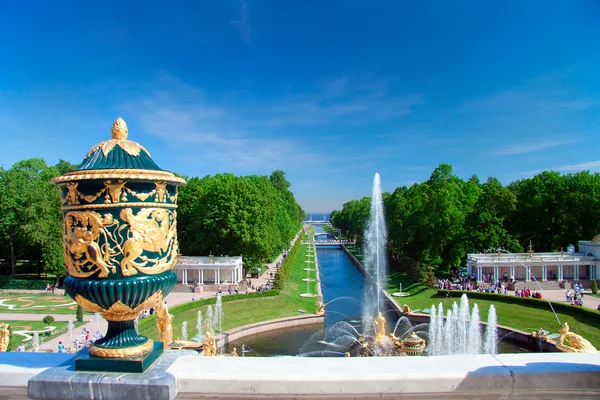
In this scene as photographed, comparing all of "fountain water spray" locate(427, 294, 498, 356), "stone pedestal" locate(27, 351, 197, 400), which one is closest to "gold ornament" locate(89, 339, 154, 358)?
"stone pedestal" locate(27, 351, 197, 400)

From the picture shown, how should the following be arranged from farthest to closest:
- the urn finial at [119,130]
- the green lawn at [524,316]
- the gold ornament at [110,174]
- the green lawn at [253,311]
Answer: the green lawn at [253,311] → the green lawn at [524,316] → the urn finial at [119,130] → the gold ornament at [110,174]

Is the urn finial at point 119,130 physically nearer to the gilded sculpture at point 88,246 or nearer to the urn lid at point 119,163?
the urn lid at point 119,163

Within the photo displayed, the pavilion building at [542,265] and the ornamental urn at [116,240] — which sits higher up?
the ornamental urn at [116,240]

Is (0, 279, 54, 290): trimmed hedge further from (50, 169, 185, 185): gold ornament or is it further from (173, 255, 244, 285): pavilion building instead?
(50, 169, 185, 185): gold ornament

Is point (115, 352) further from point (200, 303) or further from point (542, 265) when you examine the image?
point (542, 265)

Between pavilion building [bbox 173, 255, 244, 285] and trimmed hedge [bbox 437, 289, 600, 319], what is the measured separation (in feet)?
62.2

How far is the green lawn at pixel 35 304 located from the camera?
30000 millimetres

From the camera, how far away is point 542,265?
39812 millimetres

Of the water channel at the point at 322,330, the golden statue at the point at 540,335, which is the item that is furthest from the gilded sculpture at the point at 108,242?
the golden statue at the point at 540,335

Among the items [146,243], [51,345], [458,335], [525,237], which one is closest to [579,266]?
[525,237]

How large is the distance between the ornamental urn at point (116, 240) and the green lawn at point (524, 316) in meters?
25.5

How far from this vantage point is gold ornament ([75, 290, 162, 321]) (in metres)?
4.11

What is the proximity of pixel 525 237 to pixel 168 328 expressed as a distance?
4966 cm

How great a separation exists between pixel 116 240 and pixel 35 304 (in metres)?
34.8
